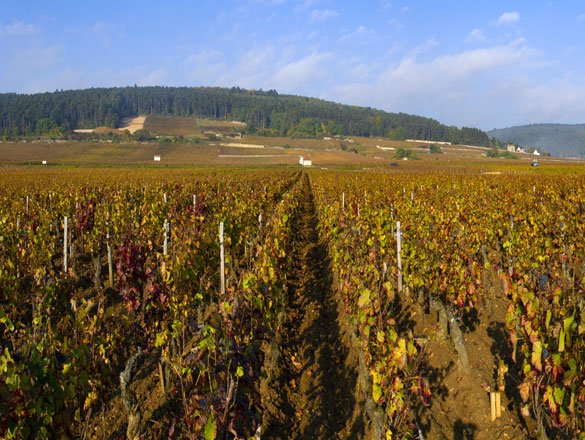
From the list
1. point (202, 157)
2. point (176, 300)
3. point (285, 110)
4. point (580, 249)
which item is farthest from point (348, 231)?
point (285, 110)

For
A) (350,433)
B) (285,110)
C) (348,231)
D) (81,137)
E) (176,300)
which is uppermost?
(285,110)

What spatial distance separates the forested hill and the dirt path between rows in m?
150

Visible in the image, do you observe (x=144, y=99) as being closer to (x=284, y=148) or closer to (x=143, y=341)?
(x=284, y=148)

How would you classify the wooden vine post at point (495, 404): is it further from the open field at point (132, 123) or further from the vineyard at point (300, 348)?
the open field at point (132, 123)

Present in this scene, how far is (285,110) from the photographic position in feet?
617

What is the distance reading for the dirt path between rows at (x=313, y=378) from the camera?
3746mm

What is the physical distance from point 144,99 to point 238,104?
158 feet

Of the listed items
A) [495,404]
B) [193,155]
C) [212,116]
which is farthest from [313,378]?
[212,116]

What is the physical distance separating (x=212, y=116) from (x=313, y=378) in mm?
186473

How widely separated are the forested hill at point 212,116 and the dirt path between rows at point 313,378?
492 ft

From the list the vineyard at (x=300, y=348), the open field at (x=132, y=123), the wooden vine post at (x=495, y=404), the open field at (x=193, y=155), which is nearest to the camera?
the vineyard at (x=300, y=348)

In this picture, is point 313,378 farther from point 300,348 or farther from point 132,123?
point 132,123

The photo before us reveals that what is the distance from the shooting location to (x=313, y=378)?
457 cm

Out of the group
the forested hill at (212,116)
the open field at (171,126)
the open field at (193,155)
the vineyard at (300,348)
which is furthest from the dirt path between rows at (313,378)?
the forested hill at (212,116)
